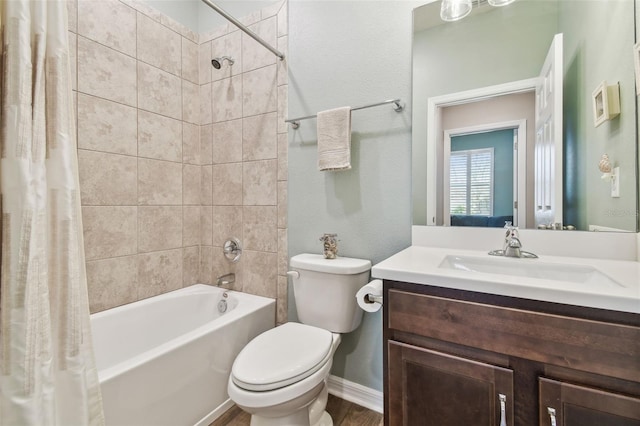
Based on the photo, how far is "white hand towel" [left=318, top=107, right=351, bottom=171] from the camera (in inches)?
59.1

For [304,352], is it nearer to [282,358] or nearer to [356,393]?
[282,358]

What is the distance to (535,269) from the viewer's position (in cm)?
102

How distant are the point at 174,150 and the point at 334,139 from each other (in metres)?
1.14

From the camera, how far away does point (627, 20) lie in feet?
3.38

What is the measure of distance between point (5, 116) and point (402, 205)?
1.36 meters

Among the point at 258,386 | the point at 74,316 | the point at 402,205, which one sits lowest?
the point at 258,386

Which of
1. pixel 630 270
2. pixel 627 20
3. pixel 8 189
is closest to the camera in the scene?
pixel 8 189

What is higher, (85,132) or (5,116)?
(85,132)

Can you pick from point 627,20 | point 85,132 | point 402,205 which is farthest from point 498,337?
point 85,132

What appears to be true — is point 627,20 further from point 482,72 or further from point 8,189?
point 8,189

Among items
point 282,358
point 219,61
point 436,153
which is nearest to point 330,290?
point 282,358

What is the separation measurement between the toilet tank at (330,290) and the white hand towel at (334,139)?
1.66 feet

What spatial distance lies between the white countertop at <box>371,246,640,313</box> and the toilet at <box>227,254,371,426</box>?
0.44m

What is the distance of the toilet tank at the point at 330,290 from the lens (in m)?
1.42
